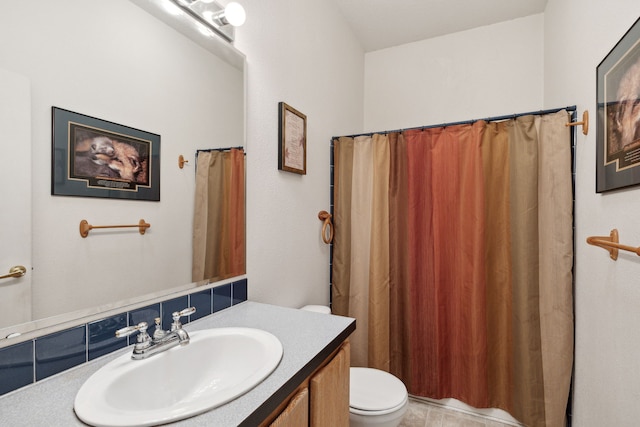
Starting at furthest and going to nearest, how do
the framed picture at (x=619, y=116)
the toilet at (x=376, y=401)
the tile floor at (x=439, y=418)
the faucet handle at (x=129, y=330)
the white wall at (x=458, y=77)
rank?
the white wall at (x=458, y=77) → the tile floor at (x=439, y=418) → the toilet at (x=376, y=401) → the framed picture at (x=619, y=116) → the faucet handle at (x=129, y=330)

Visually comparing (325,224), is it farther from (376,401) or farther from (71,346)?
(71,346)

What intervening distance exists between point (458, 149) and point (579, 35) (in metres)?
0.74

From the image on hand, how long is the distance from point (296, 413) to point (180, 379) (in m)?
0.37

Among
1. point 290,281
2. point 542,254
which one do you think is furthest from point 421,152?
point 290,281

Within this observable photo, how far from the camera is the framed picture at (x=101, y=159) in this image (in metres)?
0.77

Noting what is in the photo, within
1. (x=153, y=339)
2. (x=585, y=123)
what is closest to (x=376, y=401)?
(x=153, y=339)

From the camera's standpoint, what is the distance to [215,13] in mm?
1175

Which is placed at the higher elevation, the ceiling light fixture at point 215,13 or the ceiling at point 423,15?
the ceiling at point 423,15

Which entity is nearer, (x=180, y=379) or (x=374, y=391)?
(x=180, y=379)

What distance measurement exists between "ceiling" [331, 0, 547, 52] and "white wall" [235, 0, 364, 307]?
0.59 feet

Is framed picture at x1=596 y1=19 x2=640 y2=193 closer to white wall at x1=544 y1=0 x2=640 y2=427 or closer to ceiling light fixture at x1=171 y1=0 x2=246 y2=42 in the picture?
white wall at x1=544 y1=0 x2=640 y2=427

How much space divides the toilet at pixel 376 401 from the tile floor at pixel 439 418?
537 mm

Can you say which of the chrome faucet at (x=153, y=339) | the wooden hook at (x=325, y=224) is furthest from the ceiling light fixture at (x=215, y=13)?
the wooden hook at (x=325, y=224)

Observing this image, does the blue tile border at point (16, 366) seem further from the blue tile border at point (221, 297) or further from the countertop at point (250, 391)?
the blue tile border at point (221, 297)
